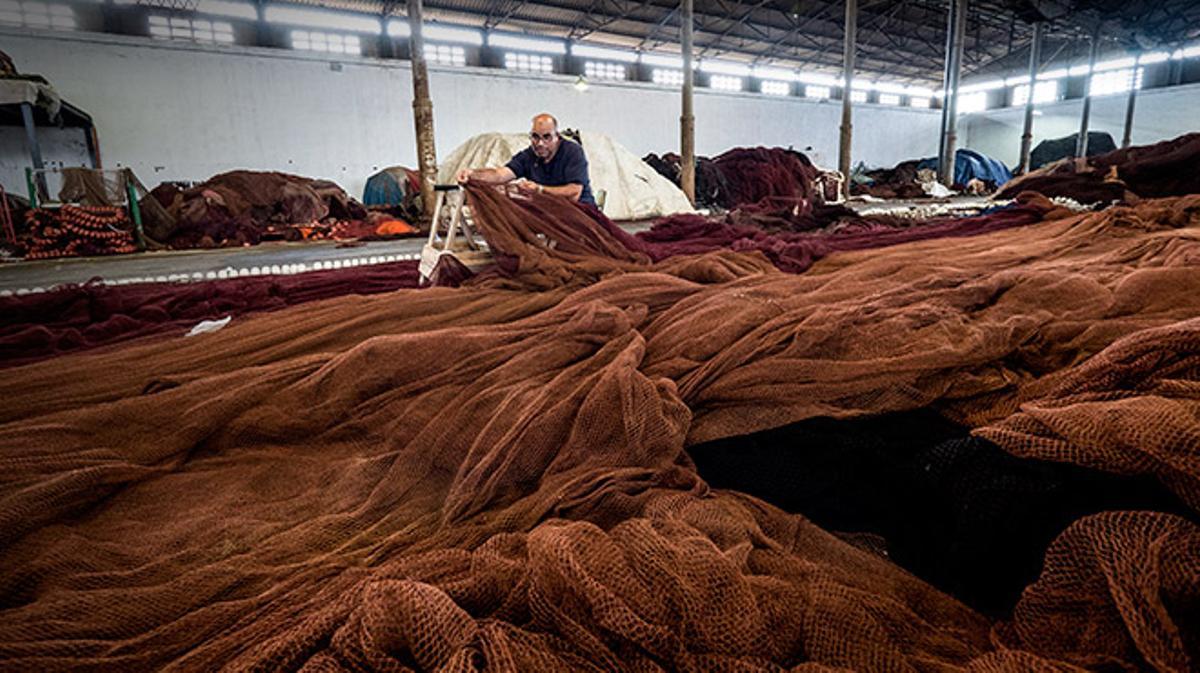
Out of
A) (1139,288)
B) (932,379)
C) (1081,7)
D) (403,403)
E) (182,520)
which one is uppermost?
(1081,7)

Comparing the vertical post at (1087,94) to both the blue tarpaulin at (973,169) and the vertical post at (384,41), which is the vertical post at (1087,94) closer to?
the blue tarpaulin at (973,169)

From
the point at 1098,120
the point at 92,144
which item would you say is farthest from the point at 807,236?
the point at 1098,120

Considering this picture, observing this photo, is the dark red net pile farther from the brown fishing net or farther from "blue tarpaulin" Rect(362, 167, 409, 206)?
"blue tarpaulin" Rect(362, 167, 409, 206)

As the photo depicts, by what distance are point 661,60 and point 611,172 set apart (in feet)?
44.6

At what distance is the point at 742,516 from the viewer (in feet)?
3.96

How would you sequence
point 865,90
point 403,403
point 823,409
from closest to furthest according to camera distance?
point 823,409, point 403,403, point 865,90

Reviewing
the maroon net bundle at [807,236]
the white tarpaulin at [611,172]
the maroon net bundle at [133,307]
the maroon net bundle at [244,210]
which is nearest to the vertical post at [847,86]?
the white tarpaulin at [611,172]

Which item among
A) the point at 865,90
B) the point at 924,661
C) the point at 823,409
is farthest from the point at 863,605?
the point at 865,90

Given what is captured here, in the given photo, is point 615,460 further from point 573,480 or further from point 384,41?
point 384,41

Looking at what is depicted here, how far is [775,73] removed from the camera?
24.5m

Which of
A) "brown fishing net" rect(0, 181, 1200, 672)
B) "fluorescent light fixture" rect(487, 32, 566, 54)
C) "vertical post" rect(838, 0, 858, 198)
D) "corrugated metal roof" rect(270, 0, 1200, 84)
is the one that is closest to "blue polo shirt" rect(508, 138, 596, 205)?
"brown fishing net" rect(0, 181, 1200, 672)

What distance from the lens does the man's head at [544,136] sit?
15.0ft

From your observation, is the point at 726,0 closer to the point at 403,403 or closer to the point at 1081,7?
the point at 1081,7

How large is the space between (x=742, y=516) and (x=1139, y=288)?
1633mm
